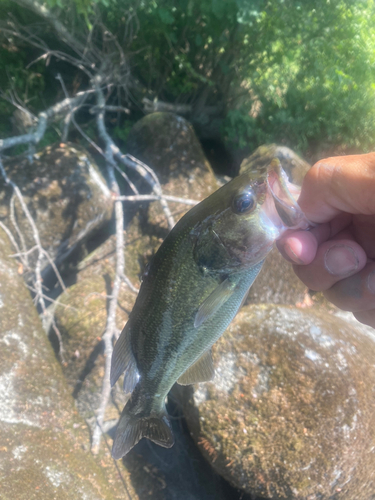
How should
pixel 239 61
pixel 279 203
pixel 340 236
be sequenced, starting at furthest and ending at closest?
pixel 239 61 < pixel 340 236 < pixel 279 203

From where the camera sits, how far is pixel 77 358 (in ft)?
13.5

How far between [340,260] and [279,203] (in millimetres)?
721

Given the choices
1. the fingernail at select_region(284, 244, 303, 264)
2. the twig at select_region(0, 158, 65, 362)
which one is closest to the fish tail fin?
the fingernail at select_region(284, 244, 303, 264)

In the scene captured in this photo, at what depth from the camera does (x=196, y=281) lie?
1.67 meters

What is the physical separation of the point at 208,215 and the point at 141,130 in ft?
14.2

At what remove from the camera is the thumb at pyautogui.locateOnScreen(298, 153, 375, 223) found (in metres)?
1.63

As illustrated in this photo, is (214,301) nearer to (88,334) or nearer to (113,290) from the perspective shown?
(113,290)

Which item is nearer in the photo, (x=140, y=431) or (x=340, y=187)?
(x=340, y=187)

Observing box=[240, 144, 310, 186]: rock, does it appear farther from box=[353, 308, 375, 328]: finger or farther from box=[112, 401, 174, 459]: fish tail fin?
box=[112, 401, 174, 459]: fish tail fin

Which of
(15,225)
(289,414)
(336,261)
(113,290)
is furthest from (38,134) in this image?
(289,414)

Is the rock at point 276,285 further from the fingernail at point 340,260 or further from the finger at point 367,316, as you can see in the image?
the fingernail at point 340,260

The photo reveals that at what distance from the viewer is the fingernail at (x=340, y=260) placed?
6.27 feet

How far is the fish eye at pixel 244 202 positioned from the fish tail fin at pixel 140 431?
57.0 inches

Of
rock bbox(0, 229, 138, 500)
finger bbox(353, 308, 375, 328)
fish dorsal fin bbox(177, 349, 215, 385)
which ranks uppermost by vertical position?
finger bbox(353, 308, 375, 328)
